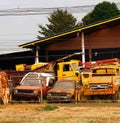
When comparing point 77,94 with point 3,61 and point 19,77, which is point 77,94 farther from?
point 3,61

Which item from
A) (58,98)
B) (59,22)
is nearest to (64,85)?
(58,98)

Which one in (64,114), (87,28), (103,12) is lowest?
(64,114)

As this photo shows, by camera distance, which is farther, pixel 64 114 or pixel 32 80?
pixel 32 80

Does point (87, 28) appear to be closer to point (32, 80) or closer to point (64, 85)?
point (32, 80)

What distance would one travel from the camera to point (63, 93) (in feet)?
97.5

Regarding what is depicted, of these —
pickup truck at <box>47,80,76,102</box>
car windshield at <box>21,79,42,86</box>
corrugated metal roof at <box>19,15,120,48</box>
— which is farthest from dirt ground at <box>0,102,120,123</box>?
corrugated metal roof at <box>19,15,120,48</box>

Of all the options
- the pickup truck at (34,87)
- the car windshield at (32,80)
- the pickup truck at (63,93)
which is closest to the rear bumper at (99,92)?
the pickup truck at (63,93)

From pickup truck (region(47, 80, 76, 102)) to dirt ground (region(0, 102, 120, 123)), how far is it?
73 cm

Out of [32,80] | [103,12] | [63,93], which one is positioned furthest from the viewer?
[103,12]

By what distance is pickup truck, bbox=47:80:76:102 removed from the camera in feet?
97.0

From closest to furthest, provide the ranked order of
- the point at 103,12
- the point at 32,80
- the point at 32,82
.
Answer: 1. the point at 32,82
2. the point at 32,80
3. the point at 103,12

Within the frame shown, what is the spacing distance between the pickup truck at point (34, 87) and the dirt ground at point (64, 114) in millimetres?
1426

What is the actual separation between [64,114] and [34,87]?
874cm

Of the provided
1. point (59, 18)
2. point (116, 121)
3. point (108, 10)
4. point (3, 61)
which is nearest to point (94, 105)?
point (116, 121)
